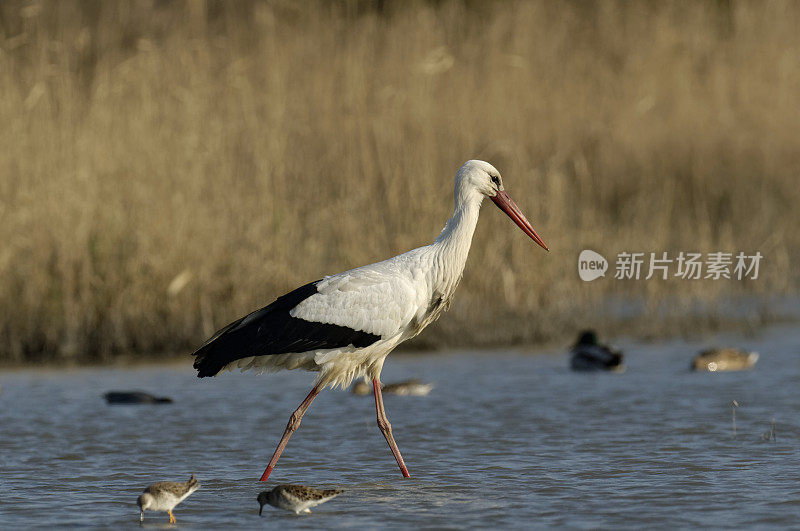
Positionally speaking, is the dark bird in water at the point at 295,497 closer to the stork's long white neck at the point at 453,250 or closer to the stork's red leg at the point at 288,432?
the stork's red leg at the point at 288,432

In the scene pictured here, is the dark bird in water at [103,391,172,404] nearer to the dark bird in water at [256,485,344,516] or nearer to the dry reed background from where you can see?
the dry reed background

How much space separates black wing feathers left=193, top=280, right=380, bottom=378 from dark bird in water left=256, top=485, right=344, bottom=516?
1.13 metres

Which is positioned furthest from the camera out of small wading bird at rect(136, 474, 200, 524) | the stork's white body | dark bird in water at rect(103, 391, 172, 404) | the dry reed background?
the dry reed background

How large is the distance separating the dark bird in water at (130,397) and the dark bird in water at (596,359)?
129 inches

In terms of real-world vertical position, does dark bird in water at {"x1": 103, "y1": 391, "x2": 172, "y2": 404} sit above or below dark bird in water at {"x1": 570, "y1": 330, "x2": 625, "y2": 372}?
below

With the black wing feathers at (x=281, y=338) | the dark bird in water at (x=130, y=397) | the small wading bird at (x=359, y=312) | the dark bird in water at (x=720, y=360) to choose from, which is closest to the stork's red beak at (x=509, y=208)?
the small wading bird at (x=359, y=312)

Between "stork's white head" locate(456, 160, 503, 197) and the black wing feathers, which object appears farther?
"stork's white head" locate(456, 160, 503, 197)

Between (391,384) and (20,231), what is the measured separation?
3.26 m

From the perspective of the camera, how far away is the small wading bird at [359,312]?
22.2 feet

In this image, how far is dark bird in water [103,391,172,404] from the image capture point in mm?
8781

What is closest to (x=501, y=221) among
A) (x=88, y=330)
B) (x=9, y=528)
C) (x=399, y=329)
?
(x=88, y=330)

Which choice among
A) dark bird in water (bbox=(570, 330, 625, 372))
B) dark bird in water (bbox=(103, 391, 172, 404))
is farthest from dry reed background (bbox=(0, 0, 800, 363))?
dark bird in water (bbox=(103, 391, 172, 404))

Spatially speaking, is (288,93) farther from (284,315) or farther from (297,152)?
(284,315)

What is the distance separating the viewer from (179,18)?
12.9m
